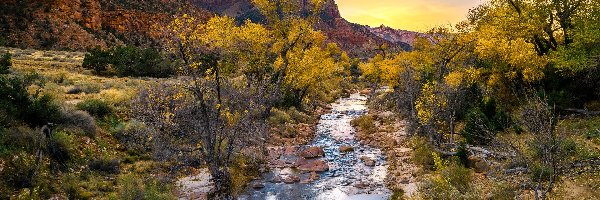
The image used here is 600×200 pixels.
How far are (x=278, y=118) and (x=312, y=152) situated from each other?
6.38m

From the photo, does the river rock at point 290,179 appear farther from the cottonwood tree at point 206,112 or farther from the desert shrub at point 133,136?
the desert shrub at point 133,136

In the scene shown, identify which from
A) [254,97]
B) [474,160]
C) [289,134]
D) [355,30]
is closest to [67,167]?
[254,97]

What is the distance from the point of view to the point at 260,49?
90.9 ft

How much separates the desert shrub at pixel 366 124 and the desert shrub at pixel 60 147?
58.0 feet

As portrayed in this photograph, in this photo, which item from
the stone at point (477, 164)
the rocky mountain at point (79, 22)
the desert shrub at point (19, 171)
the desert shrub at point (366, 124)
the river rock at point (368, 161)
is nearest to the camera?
the desert shrub at point (19, 171)

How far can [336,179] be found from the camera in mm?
17578

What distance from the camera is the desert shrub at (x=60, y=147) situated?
1450 cm

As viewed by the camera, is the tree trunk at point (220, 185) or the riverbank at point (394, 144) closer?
the tree trunk at point (220, 185)

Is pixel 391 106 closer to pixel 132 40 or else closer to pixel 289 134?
pixel 289 134

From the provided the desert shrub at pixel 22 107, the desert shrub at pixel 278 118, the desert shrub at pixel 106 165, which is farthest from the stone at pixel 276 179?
the desert shrub at pixel 278 118

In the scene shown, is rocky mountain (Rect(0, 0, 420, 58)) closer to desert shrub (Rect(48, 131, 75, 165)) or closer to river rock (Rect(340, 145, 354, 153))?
river rock (Rect(340, 145, 354, 153))

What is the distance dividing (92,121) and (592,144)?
19721 millimetres

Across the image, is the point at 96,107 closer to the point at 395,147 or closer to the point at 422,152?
the point at 395,147

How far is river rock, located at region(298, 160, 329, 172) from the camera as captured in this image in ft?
62.0
